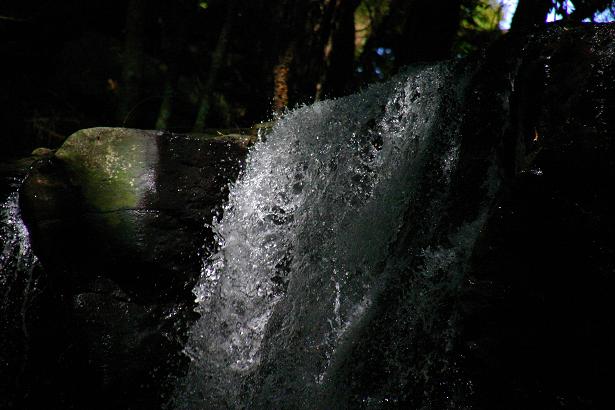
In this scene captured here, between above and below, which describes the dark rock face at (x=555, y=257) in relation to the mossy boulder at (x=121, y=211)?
above

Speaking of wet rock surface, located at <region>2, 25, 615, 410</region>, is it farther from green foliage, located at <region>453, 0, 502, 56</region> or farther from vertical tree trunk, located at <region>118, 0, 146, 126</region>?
green foliage, located at <region>453, 0, 502, 56</region>

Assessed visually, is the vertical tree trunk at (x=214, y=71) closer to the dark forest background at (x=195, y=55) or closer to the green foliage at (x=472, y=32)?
the dark forest background at (x=195, y=55)

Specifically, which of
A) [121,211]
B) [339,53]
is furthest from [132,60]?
[121,211]

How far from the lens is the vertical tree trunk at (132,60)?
6059 millimetres

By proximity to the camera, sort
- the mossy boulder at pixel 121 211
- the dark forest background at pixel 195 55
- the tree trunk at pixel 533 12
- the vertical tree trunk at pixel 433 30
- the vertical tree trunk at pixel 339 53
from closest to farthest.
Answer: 1. the mossy boulder at pixel 121 211
2. the tree trunk at pixel 533 12
3. the dark forest background at pixel 195 55
4. the vertical tree trunk at pixel 339 53
5. the vertical tree trunk at pixel 433 30

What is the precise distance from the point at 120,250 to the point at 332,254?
1467 millimetres

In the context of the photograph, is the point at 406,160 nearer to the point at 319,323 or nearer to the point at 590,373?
the point at 319,323

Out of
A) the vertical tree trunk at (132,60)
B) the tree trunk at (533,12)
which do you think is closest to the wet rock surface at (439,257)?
the vertical tree trunk at (132,60)

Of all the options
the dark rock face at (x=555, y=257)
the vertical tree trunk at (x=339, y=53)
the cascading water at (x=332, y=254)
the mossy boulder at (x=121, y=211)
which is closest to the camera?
the dark rock face at (x=555, y=257)

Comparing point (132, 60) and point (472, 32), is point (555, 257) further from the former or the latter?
point (472, 32)

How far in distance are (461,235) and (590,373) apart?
879mm

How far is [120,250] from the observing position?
151 inches

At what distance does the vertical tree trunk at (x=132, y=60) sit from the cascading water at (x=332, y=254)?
2.61 m

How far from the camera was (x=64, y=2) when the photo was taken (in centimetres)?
762
